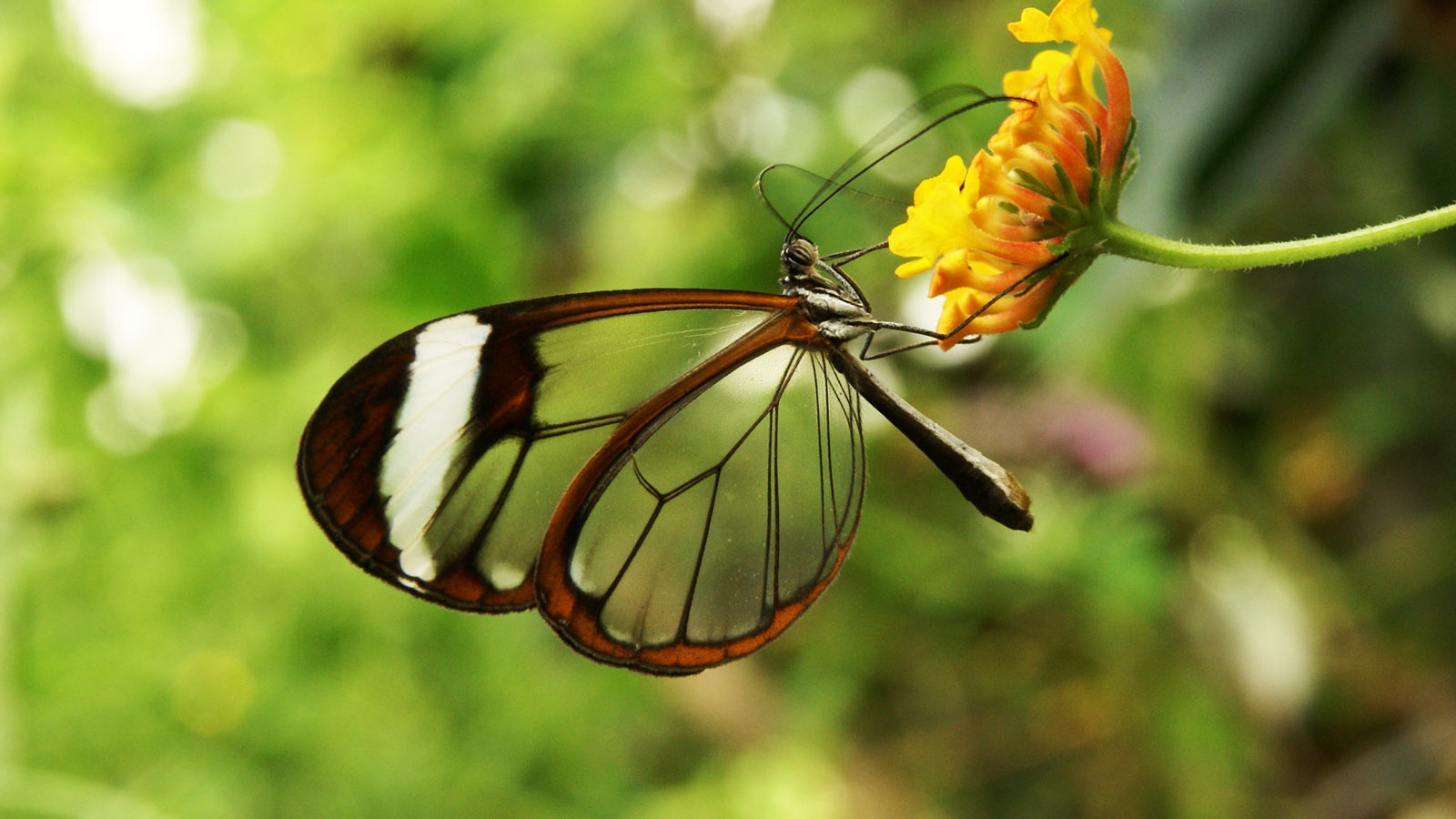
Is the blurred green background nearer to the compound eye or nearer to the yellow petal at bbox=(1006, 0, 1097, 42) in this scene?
the compound eye

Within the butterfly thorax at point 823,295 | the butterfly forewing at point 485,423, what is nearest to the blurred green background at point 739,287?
the butterfly thorax at point 823,295

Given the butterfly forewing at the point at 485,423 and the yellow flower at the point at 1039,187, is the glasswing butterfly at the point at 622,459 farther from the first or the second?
the yellow flower at the point at 1039,187

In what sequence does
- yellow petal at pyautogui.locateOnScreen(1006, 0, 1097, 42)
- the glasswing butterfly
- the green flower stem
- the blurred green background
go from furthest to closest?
the blurred green background, the glasswing butterfly, yellow petal at pyautogui.locateOnScreen(1006, 0, 1097, 42), the green flower stem

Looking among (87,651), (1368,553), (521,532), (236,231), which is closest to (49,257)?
(236,231)

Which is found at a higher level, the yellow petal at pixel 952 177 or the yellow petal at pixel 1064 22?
the yellow petal at pixel 1064 22

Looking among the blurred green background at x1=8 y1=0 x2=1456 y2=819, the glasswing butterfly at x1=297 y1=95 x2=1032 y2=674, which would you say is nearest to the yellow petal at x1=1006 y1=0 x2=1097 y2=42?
the glasswing butterfly at x1=297 y1=95 x2=1032 y2=674

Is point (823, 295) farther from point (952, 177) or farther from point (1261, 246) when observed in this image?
point (1261, 246)

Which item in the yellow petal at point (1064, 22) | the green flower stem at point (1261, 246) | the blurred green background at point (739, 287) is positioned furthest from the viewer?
the blurred green background at point (739, 287)

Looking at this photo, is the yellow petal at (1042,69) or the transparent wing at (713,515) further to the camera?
the transparent wing at (713,515)
